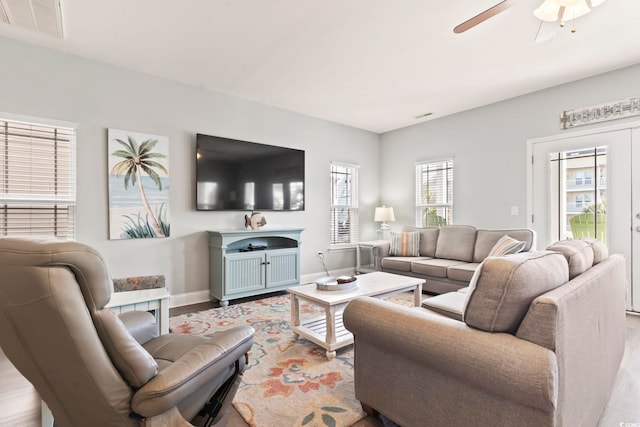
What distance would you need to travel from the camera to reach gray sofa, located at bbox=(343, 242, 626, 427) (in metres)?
1.07

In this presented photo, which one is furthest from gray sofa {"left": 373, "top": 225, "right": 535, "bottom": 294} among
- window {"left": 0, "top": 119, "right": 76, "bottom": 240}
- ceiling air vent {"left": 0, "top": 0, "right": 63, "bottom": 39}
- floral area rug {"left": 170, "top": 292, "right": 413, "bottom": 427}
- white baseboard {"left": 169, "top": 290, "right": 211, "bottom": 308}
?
ceiling air vent {"left": 0, "top": 0, "right": 63, "bottom": 39}

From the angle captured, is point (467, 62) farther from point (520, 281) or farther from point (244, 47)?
point (520, 281)

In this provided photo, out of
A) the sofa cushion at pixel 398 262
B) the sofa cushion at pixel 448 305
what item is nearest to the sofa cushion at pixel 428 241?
the sofa cushion at pixel 398 262

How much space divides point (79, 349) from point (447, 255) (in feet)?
14.3

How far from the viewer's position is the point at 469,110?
480 centimetres

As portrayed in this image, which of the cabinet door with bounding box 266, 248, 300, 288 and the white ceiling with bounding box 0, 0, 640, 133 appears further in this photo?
the cabinet door with bounding box 266, 248, 300, 288

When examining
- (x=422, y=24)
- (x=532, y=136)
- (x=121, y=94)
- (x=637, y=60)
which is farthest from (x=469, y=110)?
(x=121, y=94)

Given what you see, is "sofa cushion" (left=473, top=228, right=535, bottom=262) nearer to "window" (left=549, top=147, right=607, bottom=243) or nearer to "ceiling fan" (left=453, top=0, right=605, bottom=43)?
"window" (left=549, top=147, right=607, bottom=243)

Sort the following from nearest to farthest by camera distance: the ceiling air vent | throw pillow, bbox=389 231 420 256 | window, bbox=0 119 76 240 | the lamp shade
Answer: the ceiling air vent < window, bbox=0 119 76 240 < throw pillow, bbox=389 231 420 256 < the lamp shade

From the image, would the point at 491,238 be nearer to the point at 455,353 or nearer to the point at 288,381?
the point at 288,381

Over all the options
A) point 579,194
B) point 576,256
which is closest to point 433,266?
point 579,194

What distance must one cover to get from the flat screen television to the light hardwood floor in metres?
2.26

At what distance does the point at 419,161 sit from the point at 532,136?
171 cm

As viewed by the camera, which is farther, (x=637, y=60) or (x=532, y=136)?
(x=532, y=136)
